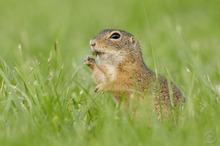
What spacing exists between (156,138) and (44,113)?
2.81ft

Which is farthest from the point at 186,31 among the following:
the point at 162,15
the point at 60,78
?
the point at 60,78

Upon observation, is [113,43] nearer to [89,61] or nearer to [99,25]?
[89,61]

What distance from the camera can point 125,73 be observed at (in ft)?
17.0

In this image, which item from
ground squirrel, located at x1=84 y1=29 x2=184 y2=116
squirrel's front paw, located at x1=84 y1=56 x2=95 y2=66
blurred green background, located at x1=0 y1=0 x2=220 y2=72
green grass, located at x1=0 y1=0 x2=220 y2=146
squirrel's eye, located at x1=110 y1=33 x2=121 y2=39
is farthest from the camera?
blurred green background, located at x1=0 y1=0 x2=220 y2=72

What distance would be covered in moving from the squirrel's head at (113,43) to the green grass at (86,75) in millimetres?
195

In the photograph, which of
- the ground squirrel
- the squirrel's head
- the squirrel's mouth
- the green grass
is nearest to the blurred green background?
the green grass

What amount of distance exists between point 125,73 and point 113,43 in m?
0.31

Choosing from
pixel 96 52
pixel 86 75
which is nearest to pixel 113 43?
pixel 96 52

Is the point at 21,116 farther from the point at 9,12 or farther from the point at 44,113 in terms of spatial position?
the point at 9,12

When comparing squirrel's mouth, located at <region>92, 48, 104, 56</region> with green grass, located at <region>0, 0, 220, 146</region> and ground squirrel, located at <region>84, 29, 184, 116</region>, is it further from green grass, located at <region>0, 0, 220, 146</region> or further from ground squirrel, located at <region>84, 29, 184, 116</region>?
green grass, located at <region>0, 0, 220, 146</region>

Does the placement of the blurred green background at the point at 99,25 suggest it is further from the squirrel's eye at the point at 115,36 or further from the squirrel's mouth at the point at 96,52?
the squirrel's mouth at the point at 96,52

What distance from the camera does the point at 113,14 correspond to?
34.0 feet

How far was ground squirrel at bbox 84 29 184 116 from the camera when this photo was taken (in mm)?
4910

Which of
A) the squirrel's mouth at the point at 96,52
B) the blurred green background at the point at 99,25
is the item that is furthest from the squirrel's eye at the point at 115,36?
the blurred green background at the point at 99,25
